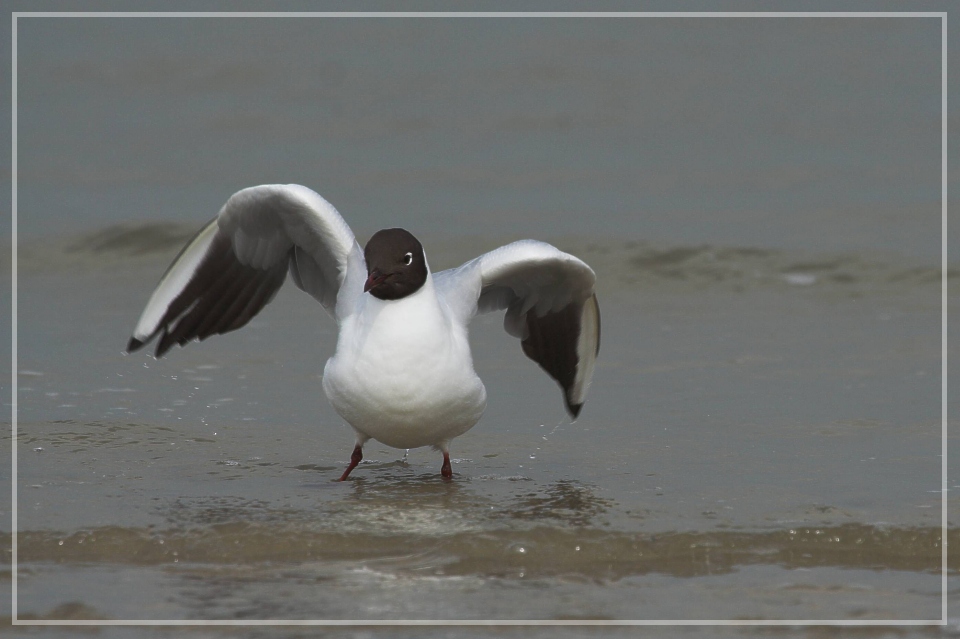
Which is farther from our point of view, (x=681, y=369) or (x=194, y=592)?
(x=681, y=369)

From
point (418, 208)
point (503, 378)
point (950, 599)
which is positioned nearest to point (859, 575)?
point (950, 599)

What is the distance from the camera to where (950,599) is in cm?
397

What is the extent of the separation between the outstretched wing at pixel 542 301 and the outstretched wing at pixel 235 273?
1.74ft

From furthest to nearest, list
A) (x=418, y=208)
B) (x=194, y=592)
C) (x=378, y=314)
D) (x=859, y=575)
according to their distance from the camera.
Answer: (x=418, y=208) < (x=378, y=314) < (x=859, y=575) < (x=194, y=592)

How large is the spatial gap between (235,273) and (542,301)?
1.33 m

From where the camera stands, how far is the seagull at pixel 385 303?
4.95m

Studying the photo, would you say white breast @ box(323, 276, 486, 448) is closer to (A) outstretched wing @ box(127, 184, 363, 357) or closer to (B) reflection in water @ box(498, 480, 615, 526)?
(B) reflection in water @ box(498, 480, 615, 526)

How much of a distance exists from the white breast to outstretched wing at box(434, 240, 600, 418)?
1.31 ft

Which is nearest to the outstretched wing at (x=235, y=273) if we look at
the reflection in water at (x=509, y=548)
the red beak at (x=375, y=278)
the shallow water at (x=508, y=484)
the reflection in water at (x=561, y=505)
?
the shallow water at (x=508, y=484)

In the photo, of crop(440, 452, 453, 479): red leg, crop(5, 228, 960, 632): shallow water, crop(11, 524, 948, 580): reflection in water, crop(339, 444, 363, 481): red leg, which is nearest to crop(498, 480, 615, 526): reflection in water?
crop(5, 228, 960, 632): shallow water

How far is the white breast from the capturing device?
16.1 ft

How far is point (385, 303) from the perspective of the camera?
5.07 meters

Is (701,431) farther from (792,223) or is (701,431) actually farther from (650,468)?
(792,223)

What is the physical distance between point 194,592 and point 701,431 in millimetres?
2787
